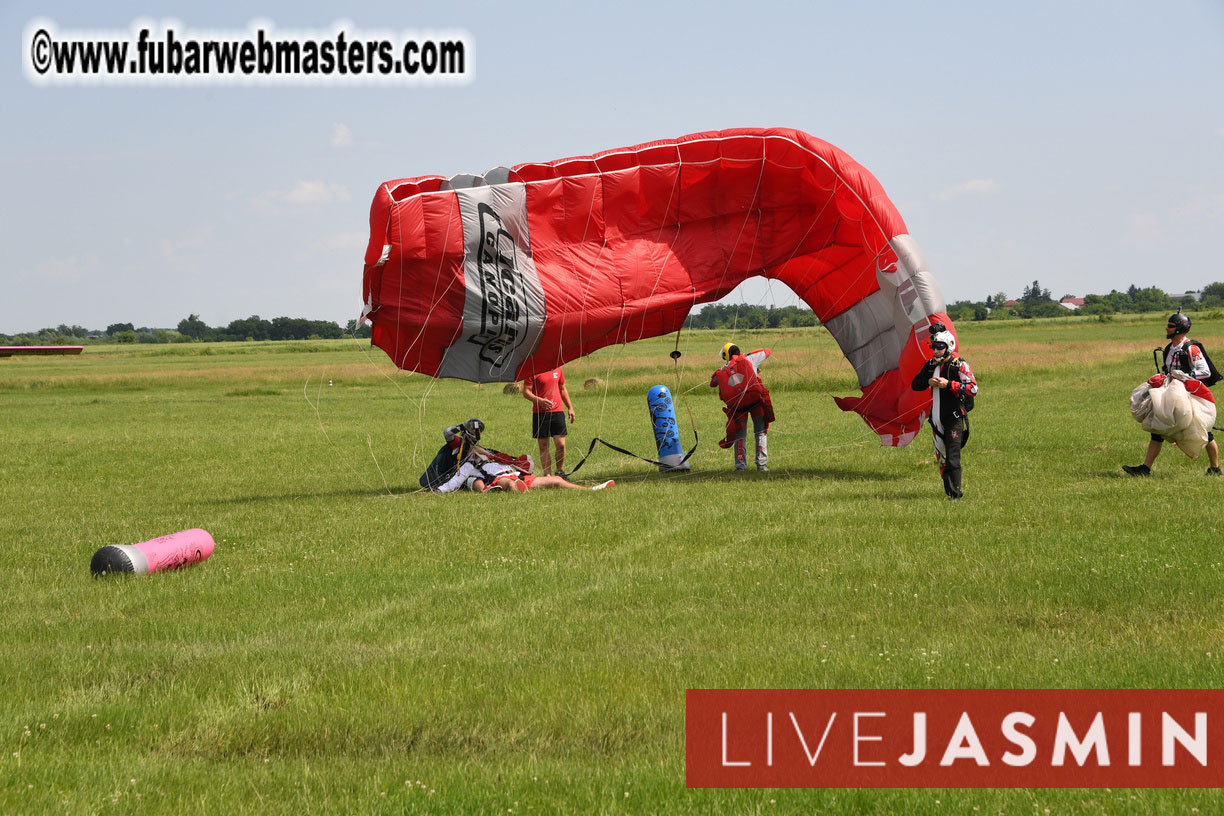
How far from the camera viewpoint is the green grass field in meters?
5.23

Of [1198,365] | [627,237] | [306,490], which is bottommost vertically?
[306,490]

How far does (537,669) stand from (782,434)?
17222mm

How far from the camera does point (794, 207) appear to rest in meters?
16.0

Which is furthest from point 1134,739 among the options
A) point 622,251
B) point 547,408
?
point 547,408

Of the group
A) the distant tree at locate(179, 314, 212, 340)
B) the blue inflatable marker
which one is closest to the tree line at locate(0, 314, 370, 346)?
the distant tree at locate(179, 314, 212, 340)

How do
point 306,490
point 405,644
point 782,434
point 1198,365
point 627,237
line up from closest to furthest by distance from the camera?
1. point 405,644
2. point 1198,365
3. point 627,237
4. point 306,490
5. point 782,434

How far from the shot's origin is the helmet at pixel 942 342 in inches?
519

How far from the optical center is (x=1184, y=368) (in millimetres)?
14570

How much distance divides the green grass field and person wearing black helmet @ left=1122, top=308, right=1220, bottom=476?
2.11 feet

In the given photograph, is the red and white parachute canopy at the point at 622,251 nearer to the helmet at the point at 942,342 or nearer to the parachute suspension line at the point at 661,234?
the parachute suspension line at the point at 661,234

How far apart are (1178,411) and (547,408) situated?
27.8 feet

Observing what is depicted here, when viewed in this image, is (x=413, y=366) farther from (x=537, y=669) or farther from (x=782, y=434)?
(x=782, y=434)

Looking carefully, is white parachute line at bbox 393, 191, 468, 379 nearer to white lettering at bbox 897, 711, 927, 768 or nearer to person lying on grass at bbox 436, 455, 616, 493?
person lying on grass at bbox 436, 455, 616, 493

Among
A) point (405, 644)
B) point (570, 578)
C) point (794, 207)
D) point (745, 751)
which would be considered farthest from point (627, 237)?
point (745, 751)
